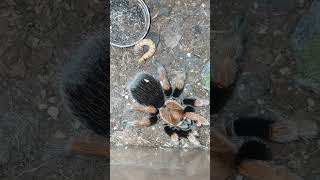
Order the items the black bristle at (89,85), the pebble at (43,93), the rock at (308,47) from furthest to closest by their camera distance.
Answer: the pebble at (43,93), the black bristle at (89,85), the rock at (308,47)

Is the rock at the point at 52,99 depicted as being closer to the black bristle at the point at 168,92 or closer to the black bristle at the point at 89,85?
the black bristle at the point at 89,85

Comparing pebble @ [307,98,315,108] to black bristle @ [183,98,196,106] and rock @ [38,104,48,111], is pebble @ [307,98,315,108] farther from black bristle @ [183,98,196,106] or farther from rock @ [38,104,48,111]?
rock @ [38,104,48,111]

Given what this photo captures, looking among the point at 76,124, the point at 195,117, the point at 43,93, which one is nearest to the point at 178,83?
the point at 195,117

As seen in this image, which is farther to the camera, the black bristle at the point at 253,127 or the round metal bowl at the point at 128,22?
the round metal bowl at the point at 128,22

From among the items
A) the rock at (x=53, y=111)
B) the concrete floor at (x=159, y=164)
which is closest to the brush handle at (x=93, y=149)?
the concrete floor at (x=159, y=164)

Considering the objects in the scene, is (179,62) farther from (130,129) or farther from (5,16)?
(5,16)

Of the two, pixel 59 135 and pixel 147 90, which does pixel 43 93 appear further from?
pixel 147 90

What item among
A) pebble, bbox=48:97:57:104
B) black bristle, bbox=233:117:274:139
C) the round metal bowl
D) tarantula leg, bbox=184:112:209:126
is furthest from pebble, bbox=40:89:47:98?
black bristle, bbox=233:117:274:139

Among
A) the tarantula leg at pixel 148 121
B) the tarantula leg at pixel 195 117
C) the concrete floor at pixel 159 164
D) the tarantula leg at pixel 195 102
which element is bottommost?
the concrete floor at pixel 159 164
